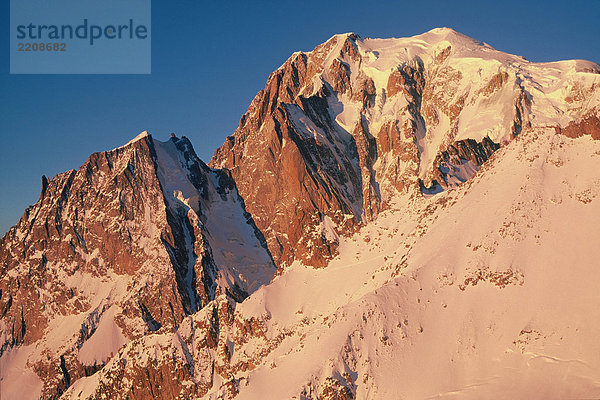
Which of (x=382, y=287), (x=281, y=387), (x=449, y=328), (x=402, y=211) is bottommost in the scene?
(x=281, y=387)

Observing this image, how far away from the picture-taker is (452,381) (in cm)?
9369

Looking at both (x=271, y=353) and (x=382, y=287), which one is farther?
(x=271, y=353)

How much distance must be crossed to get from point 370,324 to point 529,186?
3578cm

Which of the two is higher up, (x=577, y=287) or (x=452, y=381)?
(x=577, y=287)

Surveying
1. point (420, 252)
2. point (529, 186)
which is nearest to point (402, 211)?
point (420, 252)

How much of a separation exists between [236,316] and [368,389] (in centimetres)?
4848

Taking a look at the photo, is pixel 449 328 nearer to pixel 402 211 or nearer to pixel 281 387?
pixel 281 387

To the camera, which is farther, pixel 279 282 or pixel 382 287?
pixel 279 282

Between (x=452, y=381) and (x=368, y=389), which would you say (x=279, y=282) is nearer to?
(x=368, y=389)

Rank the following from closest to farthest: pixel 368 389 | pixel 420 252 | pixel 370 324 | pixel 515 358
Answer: pixel 515 358 < pixel 368 389 < pixel 370 324 < pixel 420 252

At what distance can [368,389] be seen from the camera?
99.7 meters

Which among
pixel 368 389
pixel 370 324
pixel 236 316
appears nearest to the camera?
pixel 368 389

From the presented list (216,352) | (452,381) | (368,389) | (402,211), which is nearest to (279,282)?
(216,352)

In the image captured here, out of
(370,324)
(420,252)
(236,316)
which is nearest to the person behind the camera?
(370,324)
